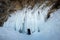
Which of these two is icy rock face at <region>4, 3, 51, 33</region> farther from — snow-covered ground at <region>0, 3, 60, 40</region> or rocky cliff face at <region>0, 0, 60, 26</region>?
rocky cliff face at <region>0, 0, 60, 26</region>

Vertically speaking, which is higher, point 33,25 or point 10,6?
point 10,6

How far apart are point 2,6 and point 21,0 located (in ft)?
1.88

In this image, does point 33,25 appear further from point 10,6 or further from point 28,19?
point 10,6

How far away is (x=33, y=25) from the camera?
4117mm

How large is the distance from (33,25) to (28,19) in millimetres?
244

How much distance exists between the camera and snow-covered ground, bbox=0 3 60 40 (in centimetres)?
343

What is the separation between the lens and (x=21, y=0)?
4461 millimetres

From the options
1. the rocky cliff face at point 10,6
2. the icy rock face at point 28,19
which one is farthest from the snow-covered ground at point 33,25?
the rocky cliff face at point 10,6

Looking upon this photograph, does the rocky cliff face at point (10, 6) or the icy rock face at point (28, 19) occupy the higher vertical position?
the rocky cliff face at point (10, 6)

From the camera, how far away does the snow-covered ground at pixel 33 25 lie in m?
3.43

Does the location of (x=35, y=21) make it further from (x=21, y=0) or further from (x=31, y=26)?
(x=21, y=0)

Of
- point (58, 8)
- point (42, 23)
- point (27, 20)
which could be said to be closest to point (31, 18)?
point (27, 20)

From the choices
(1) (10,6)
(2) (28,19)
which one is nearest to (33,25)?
(2) (28,19)

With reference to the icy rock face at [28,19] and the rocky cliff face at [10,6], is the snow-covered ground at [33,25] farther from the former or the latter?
the rocky cliff face at [10,6]
